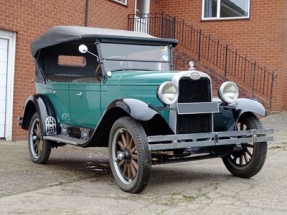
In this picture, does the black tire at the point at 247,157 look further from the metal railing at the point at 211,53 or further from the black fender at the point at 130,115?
the metal railing at the point at 211,53

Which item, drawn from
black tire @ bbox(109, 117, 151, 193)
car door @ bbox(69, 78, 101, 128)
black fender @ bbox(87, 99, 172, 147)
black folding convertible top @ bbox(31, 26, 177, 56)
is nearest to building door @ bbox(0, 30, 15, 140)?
black folding convertible top @ bbox(31, 26, 177, 56)

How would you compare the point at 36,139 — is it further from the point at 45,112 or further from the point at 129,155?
the point at 129,155

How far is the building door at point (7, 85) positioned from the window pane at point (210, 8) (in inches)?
294

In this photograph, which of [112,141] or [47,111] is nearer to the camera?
[112,141]

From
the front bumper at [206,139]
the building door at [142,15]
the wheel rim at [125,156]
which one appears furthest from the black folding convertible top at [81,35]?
the building door at [142,15]

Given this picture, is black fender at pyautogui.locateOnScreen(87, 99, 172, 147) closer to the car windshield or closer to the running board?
the running board

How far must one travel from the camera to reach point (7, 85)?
1088 cm

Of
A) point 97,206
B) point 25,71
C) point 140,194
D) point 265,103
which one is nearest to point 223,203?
point 140,194

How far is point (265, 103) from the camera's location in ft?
47.8

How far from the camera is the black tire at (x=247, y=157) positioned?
6.54 m

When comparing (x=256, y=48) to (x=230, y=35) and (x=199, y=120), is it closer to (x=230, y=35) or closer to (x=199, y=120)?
(x=230, y=35)

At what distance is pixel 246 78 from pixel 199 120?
363 inches

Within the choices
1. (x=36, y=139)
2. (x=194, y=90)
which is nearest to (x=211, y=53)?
(x=36, y=139)

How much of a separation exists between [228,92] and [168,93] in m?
0.99
